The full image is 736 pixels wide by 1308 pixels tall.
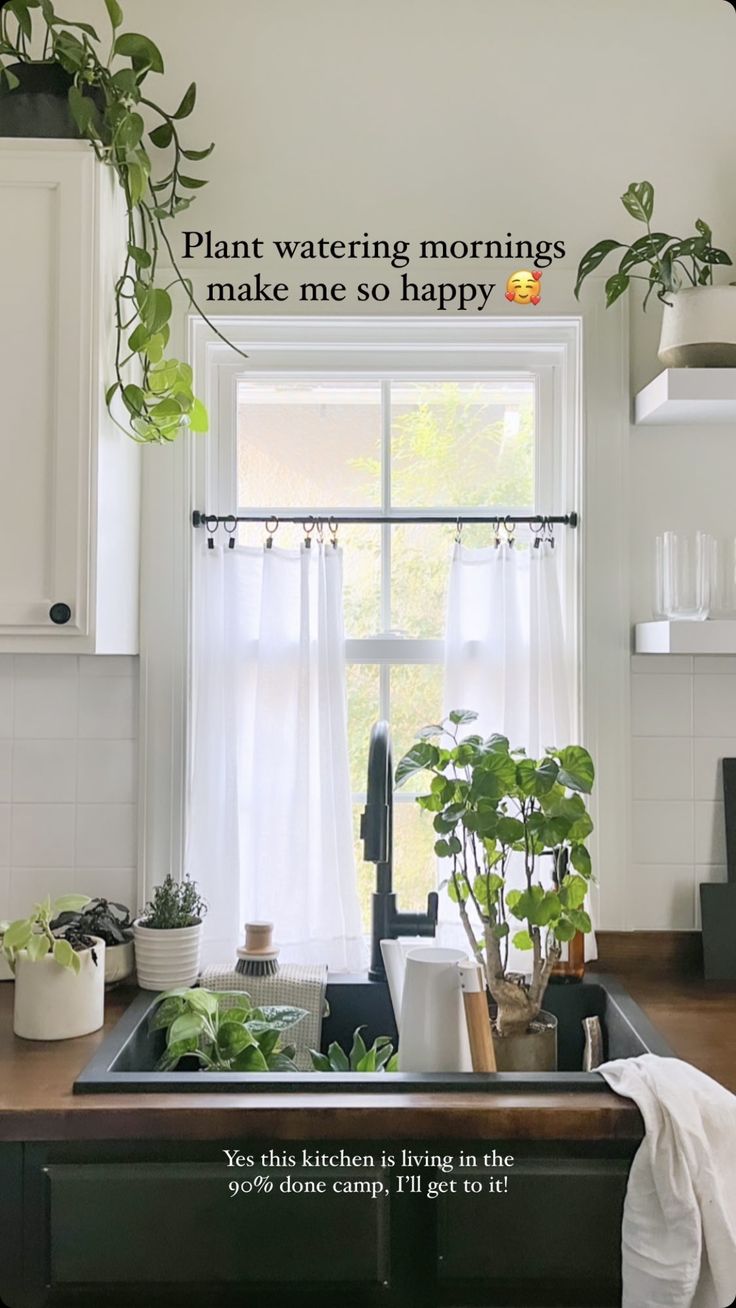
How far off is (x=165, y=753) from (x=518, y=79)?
1384mm

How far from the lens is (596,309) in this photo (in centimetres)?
192

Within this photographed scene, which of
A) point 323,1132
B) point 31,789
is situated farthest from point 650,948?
point 31,789

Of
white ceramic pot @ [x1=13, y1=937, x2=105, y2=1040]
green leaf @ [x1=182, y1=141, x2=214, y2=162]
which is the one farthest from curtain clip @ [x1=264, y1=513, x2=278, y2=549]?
white ceramic pot @ [x1=13, y1=937, x2=105, y2=1040]

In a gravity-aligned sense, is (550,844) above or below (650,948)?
above

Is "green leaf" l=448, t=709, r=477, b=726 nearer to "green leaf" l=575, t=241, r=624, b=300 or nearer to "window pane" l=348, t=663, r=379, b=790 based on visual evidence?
"window pane" l=348, t=663, r=379, b=790

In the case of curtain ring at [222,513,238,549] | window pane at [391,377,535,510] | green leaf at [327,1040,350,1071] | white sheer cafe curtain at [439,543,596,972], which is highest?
window pane at [391,377,535,510]

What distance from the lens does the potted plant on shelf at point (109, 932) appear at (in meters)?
1.73

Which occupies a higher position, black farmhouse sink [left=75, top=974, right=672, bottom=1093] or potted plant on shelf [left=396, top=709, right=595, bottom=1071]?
potted plant on shelf [left=396, top=709, right=595, bottom=1071]

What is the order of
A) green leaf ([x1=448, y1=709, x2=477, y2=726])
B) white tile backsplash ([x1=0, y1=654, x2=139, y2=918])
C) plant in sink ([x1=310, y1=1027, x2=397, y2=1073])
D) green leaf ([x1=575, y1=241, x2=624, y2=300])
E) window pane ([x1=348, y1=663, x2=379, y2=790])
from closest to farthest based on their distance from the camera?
plant in sink ([x1=310, y1=1027, x2=397, y2=1073])
green leaf ([x1=448, y1=709, x2=477, y2=726])
green leaf ([x1=575, y1=241, x2=624, y2=300])
white tile backsplash ([x1=0, y1=654, x2=139, y2=918])
window pane ([x1=348, y1=663, x2=379, y2=790])

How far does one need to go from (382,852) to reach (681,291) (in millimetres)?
1054

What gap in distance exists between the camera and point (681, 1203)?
4.03 ft

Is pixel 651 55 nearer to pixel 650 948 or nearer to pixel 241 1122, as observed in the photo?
pixel 650 948

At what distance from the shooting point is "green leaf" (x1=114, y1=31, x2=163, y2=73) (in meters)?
1.65

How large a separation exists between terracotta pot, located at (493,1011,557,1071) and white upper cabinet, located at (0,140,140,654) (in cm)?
89
